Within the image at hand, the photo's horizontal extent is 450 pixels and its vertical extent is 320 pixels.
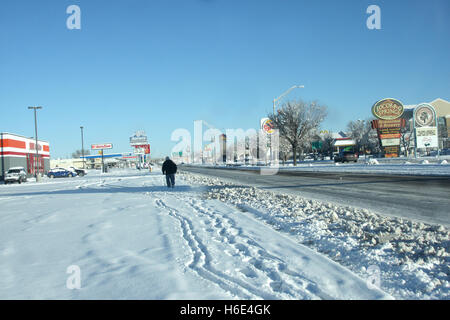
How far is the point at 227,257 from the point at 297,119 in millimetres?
42250

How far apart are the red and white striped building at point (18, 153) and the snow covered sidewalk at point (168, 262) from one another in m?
41.9

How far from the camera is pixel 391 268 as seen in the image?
387 cm

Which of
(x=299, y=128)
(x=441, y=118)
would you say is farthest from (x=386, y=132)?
(x=441, y=118)

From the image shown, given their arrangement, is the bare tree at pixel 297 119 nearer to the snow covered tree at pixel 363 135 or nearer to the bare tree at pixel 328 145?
the snow covered tree at pixel 363 135

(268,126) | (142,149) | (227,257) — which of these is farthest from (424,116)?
(142,149)

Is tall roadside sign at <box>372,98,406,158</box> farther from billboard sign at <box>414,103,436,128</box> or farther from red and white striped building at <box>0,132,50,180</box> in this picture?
red and white striped building at <box>0,132,50,180</box>

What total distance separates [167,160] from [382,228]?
1271 cm

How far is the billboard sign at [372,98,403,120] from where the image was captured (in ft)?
144

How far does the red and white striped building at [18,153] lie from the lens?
43750mm

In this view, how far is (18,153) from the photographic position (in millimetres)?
47906

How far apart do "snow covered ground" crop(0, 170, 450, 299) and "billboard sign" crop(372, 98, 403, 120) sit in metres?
42.0

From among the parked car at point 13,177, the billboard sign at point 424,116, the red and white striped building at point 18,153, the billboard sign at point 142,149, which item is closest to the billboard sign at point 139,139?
the billboard sign at point 142,149

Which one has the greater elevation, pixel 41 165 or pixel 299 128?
pixel 299 128
